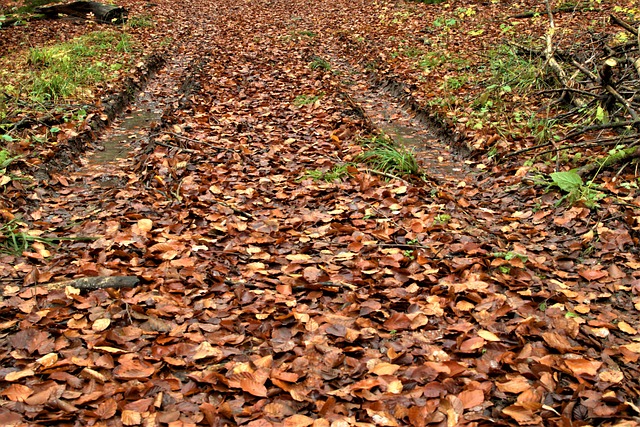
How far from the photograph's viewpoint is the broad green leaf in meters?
4.29

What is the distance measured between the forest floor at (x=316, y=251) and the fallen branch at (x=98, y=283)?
0.07ft

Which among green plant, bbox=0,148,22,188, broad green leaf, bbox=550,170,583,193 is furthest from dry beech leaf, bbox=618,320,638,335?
green plant, bbox=0,148,22,188

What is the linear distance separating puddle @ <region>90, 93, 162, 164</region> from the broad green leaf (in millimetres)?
4818

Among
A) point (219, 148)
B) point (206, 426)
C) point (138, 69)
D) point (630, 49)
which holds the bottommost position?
point (206, 426)

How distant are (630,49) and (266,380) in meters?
5.72

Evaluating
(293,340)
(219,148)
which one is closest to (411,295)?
(293,340)

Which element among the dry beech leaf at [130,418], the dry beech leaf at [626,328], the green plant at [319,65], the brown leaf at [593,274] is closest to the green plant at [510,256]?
the brown leaf at [593,274]

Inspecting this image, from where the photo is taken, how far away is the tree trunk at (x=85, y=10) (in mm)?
11617

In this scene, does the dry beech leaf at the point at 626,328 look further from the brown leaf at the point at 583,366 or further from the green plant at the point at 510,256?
the green plant at the point at 510,256

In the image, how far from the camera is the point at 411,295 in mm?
3172

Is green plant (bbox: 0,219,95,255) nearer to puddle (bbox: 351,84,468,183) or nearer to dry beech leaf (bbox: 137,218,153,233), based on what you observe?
dry beech leaf (bbox: 137,218,153,233)

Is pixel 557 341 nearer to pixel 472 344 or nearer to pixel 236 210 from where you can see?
pixel 472 344

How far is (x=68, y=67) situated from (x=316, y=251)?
20.0 feet

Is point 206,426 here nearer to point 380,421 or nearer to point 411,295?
point 380,421
